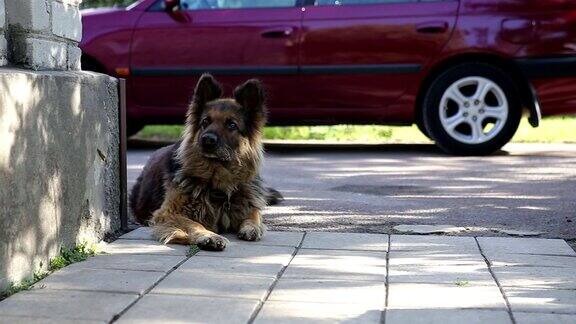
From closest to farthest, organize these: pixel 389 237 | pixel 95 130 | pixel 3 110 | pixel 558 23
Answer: pixel 3 110 < pixel 95 130 < pixel 389 237 < pixel 558 23

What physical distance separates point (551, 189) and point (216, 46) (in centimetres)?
421

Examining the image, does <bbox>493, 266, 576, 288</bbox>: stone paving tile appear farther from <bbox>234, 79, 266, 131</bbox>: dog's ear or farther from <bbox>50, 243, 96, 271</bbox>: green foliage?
<bbox>50, 243, 96, 271</bbox>: green foliage

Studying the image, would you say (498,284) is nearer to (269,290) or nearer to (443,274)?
(443,274)

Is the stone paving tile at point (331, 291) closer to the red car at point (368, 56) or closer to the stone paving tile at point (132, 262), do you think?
the stone paving tile at point (132, 262)

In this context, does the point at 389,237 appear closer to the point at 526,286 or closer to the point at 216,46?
the point at 526,286

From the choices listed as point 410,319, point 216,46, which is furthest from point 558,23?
point 410,319

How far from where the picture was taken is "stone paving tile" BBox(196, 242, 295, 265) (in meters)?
5.43

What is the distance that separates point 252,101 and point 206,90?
12.8 inches

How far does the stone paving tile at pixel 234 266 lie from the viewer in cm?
500

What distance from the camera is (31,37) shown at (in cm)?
518

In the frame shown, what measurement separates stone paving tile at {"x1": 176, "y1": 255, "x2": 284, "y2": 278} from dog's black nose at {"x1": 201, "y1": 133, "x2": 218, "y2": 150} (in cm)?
95

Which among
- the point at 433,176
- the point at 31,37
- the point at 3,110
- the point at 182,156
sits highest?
the point at 31,37

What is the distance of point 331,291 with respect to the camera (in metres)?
4.60

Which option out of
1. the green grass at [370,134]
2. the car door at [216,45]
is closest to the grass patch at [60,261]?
the car door at [216,45]
